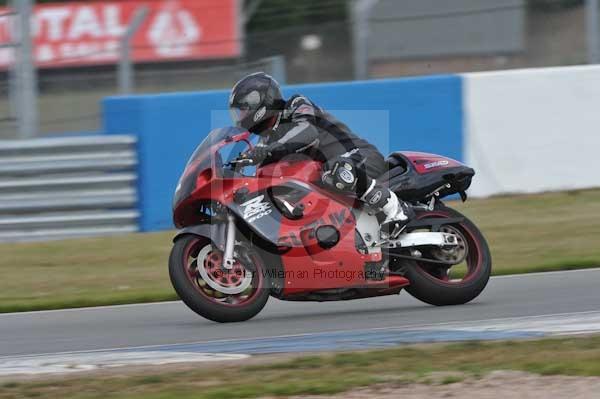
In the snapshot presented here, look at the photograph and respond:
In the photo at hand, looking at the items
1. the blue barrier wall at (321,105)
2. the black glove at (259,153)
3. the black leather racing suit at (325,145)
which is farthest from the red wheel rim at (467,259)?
the blue barrier wall at (321,105)

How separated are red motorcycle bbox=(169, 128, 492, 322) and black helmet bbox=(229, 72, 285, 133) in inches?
4.4

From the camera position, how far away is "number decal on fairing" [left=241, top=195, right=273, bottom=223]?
711 cm

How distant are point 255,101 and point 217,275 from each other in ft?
3.51

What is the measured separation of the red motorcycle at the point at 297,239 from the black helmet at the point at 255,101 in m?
0.11

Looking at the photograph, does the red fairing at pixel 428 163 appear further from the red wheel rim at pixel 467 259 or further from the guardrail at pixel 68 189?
the guardrail at pixel 68 189

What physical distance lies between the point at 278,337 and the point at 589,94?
6.82 meters

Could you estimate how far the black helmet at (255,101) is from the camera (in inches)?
278

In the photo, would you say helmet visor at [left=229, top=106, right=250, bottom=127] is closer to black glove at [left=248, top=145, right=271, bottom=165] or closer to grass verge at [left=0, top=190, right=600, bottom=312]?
black glove at [left=248, top=145, right=271, bottom=165]

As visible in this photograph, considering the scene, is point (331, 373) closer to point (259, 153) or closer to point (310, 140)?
point (259, 153)

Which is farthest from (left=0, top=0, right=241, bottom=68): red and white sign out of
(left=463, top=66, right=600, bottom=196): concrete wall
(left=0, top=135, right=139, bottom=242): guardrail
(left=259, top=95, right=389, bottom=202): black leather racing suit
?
(left=259, top=95, right=389, bottom=202): black leather racing suit

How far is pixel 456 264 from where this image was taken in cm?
742

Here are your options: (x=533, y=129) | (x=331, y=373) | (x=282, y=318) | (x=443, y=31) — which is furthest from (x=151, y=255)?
(x=443, y=31)

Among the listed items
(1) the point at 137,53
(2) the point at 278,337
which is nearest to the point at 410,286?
(2) the point at 278,337

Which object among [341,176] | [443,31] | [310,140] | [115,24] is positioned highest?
[115,24]
